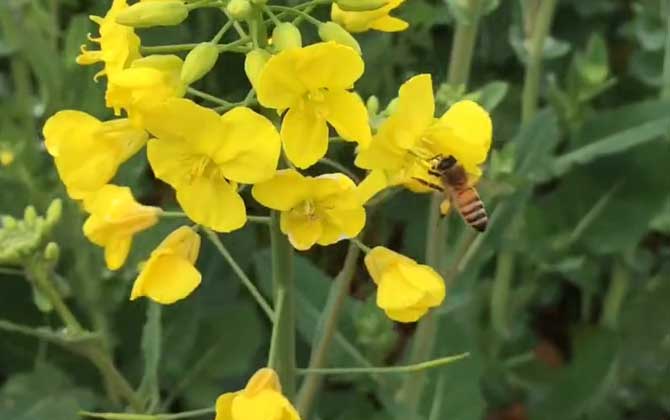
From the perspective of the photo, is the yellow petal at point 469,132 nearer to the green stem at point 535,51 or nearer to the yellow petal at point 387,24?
Result: the yellow petal at point 387,24

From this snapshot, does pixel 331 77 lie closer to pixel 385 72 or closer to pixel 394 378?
pixel 394 378

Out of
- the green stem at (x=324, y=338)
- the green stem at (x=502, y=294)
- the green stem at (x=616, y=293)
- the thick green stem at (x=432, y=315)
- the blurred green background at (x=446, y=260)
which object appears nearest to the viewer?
the green stem at (x=324, y=338)

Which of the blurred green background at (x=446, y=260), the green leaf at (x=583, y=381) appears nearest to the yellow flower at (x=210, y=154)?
the blurred green background at (x=446, y=260)

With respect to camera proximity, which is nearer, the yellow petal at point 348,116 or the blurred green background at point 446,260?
the yellow petal at point 348,116

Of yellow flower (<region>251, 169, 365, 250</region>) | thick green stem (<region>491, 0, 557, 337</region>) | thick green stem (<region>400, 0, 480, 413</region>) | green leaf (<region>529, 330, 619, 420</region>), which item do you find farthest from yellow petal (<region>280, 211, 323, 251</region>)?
green leaf (<region>529, 330, 619, 420</region>)

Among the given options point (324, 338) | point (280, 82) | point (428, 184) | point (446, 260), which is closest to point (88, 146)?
point (280, 82)

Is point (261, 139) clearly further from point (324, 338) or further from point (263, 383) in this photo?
point (324, 338)

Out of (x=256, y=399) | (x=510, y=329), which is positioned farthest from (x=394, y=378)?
(x=256, y=399)
